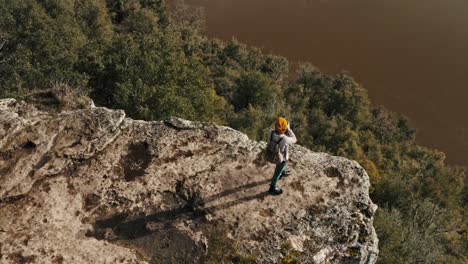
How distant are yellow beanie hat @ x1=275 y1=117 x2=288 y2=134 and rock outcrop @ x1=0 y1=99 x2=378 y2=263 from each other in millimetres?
2090

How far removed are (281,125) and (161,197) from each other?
4.50m

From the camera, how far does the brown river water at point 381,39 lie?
5741 centimetres

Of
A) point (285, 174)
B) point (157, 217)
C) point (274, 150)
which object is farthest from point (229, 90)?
point (157, 217)

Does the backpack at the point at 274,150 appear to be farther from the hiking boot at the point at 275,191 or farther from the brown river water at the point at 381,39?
the brown river water at the point at 381,39

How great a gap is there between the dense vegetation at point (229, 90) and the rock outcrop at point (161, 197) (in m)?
5.19

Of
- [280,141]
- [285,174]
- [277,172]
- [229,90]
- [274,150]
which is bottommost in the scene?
[229,90]

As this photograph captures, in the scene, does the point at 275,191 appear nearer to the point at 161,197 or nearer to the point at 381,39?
the point at 161,197

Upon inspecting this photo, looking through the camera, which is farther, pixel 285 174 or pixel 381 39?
pixel 381 39

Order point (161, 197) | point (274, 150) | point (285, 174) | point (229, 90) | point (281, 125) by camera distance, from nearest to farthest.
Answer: point (281, 125), point (274, 150), point (161, 197), point (285, 174), point (229, 90)

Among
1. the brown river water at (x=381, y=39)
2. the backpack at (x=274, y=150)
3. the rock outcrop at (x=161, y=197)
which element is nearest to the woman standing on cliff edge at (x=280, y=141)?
the backpack at (x=274, y=150)

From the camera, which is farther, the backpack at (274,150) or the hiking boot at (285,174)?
the hiking boot at (285,174)

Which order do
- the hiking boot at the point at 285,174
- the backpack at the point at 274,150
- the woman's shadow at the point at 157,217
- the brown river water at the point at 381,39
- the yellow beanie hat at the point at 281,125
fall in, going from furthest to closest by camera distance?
the brown river water at the point at 381,39
the hiking boot at the point at 285,174
the backpack at the point at 274,150
the yellow beanie hat at the point at 281,125
the woman's shadow at the point at 157,217

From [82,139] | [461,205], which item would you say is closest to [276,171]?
[82,139]

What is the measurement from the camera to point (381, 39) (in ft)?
203
